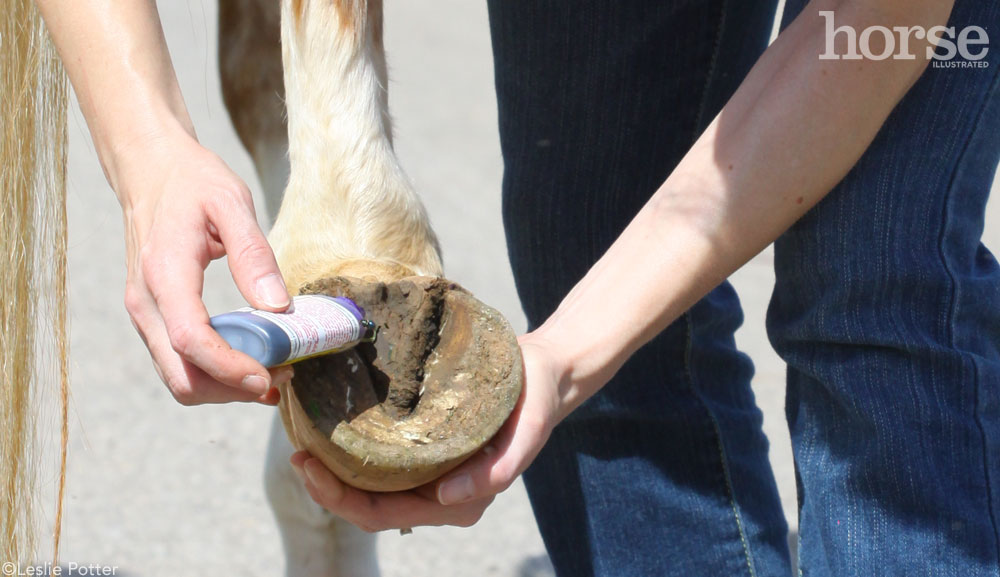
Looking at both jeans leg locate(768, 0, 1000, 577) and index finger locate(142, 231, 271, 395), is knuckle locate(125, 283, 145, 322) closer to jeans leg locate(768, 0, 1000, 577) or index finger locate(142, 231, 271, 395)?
index finger locate(142, 231, 271, 395)

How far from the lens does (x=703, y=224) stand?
781mm

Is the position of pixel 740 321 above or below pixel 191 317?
above

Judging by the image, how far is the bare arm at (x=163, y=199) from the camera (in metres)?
0.66

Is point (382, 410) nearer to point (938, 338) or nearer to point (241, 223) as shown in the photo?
point (241, 223)

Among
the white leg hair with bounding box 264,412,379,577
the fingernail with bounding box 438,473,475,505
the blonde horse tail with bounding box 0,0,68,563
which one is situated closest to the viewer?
the fingernail with bounding box 438,473,475,505

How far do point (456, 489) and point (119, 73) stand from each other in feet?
1.16

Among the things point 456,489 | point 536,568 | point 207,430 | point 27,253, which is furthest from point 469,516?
point 207,430

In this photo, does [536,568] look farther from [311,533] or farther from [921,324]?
[921,324]

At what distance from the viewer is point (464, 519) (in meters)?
0.80

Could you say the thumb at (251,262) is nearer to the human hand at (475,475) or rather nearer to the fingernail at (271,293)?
the fingernail at (271,293)

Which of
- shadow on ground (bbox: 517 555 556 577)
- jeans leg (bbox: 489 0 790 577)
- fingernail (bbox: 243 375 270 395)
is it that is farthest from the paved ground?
fingernail (bbox: 243 375 270 395)

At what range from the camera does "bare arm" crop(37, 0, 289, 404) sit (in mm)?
655

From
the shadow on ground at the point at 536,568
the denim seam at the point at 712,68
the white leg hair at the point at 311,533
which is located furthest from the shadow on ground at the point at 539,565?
the denim seam at the point at 712,68

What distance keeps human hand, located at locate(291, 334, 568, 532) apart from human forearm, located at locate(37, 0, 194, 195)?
0.78 feet
